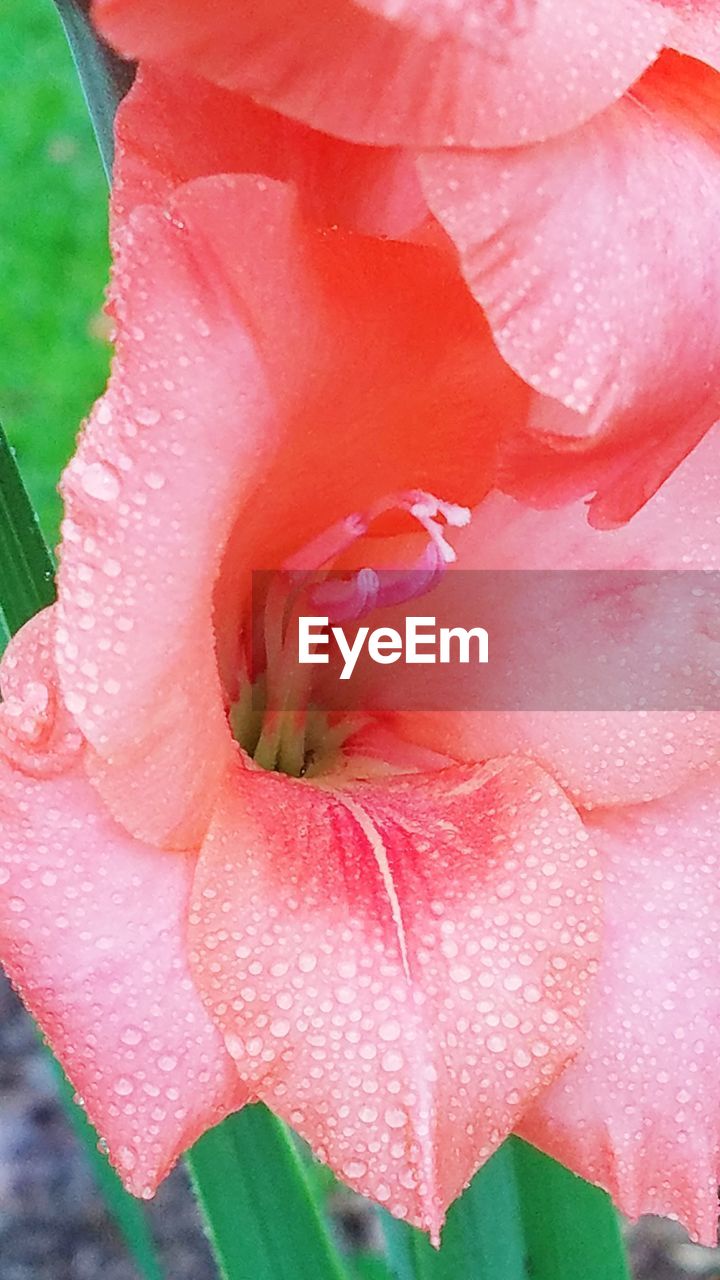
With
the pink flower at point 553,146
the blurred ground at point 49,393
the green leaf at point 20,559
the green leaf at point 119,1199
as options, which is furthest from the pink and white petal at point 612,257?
the blurred ground at point 49,393

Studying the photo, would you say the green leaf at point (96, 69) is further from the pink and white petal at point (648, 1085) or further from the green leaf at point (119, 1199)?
the green leaf at point (119, 1199)

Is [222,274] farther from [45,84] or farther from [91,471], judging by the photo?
[45,84]

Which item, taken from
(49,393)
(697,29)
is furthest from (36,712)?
(49,393)

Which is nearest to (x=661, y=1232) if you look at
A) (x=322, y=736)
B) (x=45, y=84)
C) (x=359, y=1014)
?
(x=322, y=736)

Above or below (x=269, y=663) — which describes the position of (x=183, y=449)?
above

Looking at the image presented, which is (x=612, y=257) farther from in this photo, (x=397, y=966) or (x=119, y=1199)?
(x=119, y=1199)

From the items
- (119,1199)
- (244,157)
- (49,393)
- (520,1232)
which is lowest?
(49,393)

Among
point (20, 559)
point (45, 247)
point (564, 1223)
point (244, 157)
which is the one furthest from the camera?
point (45, 247)
